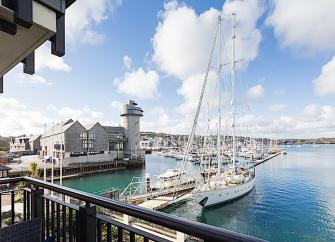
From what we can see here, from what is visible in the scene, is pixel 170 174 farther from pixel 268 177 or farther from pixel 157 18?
pixel 157 18

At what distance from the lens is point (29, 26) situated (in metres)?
1.57

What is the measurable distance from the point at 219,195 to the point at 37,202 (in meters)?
18.0

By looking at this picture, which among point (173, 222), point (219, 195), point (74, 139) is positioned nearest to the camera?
point (173, 222)

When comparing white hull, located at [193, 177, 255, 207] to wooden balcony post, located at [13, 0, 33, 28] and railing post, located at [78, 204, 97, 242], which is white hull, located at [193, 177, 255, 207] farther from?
wooden balcony post, located at [13, 0, 33, 28]

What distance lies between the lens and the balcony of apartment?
1535 millimetres

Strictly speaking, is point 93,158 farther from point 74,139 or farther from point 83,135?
point 74,139

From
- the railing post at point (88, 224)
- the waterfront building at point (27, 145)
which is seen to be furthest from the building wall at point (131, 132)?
the railing post at point (88, 224)

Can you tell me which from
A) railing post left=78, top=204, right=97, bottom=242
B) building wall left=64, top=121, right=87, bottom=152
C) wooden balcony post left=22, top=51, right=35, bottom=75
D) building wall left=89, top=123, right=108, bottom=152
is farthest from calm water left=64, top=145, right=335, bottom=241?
building wall left=89, top=123, right=108, bottom=152

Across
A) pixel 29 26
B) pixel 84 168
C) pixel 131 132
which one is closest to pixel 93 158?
pixel 84 168

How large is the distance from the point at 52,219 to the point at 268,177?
121ft

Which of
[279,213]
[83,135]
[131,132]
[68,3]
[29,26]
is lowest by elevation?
[279,213]

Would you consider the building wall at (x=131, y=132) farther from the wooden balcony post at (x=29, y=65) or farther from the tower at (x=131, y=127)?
the wooden balcony post at (x=29, y=65)

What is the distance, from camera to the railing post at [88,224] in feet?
6.04

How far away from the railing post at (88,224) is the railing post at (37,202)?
1.07 m
